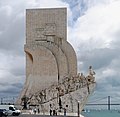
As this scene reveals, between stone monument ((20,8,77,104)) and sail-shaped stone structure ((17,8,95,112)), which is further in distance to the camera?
stone monument ((20,8,77,104))

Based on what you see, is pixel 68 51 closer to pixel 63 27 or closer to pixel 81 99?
pixel 63 27

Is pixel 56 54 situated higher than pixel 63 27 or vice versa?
pixel 63 27

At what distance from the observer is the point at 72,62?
4688 centimetres

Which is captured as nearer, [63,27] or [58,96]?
[58,96]

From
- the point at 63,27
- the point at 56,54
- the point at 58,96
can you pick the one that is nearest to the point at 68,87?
the point at 58,96

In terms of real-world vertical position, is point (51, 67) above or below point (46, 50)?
below

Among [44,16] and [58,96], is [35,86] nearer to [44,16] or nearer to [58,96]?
[58,96]

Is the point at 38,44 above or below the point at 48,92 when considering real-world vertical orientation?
above

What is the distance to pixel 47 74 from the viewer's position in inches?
1778

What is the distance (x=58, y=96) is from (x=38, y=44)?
6.64 m

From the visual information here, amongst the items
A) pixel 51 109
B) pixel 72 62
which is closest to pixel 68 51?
pixel 72 62

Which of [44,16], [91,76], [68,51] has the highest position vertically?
[44,16]

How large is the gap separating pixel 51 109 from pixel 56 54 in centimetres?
686

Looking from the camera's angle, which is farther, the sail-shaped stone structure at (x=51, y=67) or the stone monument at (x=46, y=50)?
the stone monument at (x=46, y=50)
